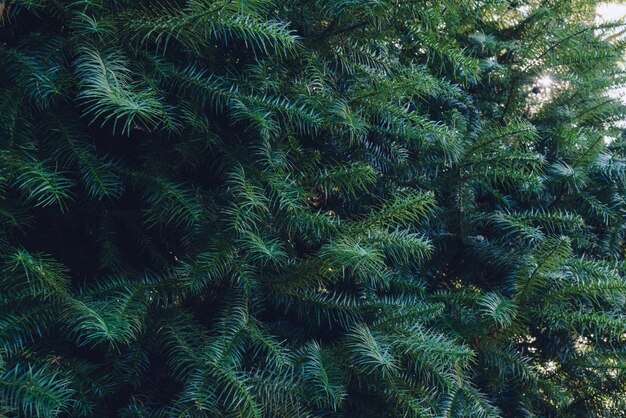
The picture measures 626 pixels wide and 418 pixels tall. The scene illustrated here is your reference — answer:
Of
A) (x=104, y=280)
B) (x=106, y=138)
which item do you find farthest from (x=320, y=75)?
(x=104, y=280)

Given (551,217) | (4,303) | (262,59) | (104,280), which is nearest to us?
(4,303)

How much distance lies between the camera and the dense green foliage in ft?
2.82

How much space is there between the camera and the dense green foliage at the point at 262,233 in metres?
0.86

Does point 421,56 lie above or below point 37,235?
above

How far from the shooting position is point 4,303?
0.82 meters

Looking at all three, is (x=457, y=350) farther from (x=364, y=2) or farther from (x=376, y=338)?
(x=364, y=2)

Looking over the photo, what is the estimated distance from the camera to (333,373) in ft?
3.10

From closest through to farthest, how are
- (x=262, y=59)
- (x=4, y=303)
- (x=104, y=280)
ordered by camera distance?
1. (x=4, y=303)
2. (x=104, y=280)
3. (x=262, y=59)

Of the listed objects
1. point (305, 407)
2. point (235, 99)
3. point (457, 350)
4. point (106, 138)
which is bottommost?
point (305, 407)

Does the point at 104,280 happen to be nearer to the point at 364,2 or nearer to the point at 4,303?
the point at 4,303

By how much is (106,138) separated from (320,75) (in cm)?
38

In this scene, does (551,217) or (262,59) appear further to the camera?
(551,217)

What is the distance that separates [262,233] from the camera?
0.98 meters

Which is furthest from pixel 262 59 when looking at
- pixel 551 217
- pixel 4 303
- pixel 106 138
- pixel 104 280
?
pixel 551 217
